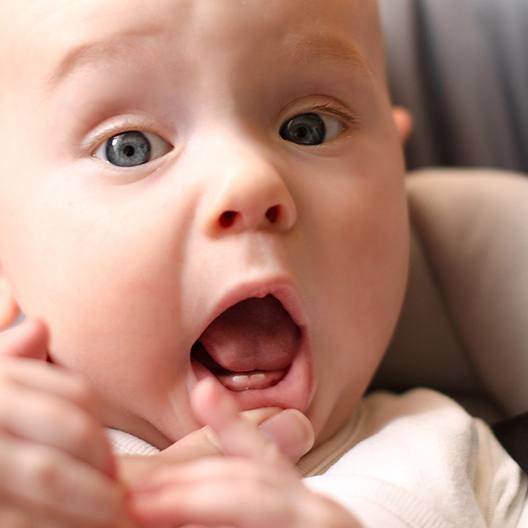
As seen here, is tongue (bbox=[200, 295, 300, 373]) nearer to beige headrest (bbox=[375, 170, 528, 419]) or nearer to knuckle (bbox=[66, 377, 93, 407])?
knuckle (bbox=[66, 377, 93, 407])

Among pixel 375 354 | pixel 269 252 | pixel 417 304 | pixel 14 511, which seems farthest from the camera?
pixel 417 304

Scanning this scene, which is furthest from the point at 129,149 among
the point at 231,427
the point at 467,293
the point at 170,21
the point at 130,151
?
the point at 467,293

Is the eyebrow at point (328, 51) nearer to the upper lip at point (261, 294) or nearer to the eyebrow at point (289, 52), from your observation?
the eyebrow at point (289, 52)

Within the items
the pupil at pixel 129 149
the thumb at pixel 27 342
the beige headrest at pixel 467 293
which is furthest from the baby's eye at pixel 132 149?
the beige headrest at pixel 467 293

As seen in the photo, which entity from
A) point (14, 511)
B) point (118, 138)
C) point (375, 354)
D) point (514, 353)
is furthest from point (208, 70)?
point (514, 353)

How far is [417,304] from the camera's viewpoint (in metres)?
1.31

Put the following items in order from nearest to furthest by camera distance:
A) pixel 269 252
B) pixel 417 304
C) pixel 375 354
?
pixel 269 252 < pixel 375 354 < pixel 417 304

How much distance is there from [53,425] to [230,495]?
0.13 m

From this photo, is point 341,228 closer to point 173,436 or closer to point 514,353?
point 173,436

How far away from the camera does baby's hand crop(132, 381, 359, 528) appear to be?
26.1 inches

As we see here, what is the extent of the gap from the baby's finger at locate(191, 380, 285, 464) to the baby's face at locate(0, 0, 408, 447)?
0.16 meters

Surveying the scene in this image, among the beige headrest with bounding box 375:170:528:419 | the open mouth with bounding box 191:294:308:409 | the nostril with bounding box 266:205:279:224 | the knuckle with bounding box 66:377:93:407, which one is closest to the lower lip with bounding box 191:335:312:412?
the open mouth with bounding box 191:294:308:409

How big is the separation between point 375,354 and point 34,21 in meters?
0.46

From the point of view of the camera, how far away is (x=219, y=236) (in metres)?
0.86
